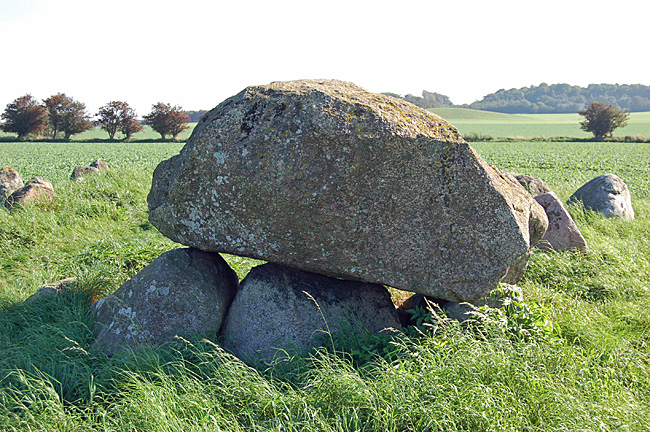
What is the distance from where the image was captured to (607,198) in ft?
31.8

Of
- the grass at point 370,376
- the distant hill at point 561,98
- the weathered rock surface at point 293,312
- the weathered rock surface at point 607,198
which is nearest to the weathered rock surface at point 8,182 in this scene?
the grass at point 370,376

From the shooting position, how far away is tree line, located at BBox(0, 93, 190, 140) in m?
59.7

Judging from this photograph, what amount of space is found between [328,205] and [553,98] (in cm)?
17525

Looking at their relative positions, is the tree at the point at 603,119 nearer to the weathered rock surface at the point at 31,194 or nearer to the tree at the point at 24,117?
the weathered rock surface at the point at 31,194

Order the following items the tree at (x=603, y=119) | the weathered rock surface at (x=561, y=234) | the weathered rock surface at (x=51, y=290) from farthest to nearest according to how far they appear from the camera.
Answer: the tree at (x=603, y=119) < the weathered rock surface at (x=561, y=234) < the weathered rock surface at (x=51, y=290)

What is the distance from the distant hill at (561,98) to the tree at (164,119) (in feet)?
366

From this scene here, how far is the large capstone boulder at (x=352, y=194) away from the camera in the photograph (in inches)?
156

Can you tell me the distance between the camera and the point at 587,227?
28.2 feet

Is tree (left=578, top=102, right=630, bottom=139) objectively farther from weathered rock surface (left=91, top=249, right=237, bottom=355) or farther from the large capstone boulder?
weathered rock surface (left=91, top=249, right=237, bottom=355)

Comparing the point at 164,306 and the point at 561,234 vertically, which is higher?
the point at 561,234

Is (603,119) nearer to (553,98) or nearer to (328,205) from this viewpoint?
(328,205)

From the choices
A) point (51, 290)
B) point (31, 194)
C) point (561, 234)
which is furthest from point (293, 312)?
point (31, 194)

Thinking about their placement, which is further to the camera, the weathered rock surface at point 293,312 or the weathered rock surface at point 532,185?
the weathered rock surface at point 532,185

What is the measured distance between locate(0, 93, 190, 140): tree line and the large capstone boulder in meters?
59.2
